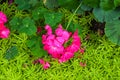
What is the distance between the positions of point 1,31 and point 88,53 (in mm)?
614

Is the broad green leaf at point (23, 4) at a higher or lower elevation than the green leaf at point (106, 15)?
higher

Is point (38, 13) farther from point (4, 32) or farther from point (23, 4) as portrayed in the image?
point (4, 32)

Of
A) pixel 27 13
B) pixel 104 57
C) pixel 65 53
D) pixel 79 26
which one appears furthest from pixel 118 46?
pixel 27 13

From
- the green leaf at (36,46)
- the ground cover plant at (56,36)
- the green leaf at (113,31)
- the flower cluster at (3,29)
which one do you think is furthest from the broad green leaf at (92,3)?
the flower cluster at (3,29)

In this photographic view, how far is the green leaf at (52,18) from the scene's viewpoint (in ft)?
7.32

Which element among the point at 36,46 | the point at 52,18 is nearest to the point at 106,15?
the point at 52,18

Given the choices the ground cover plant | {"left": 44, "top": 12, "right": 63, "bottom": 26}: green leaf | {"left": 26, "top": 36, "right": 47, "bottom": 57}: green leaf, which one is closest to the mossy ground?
the ground cover plant

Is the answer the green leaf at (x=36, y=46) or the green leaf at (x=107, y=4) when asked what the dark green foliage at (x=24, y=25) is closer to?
the green leaf at (x=36, y=46)

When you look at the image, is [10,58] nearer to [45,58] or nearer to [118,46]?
[45,58]

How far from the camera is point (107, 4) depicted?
2.22 meters

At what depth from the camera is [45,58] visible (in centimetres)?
236

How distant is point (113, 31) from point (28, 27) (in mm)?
557

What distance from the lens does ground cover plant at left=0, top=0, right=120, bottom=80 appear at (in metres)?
2.24

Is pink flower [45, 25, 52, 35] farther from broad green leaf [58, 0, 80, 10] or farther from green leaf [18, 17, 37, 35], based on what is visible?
broad green leaf [58, 0, 80, 10]
